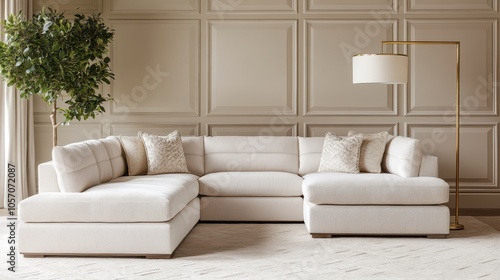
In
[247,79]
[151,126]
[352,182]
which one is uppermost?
[247,79]

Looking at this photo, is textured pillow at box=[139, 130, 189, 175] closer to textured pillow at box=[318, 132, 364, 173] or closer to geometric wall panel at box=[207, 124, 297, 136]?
geometric wall panel at box=[207, 124, 297, 136]

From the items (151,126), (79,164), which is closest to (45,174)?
(79,164)

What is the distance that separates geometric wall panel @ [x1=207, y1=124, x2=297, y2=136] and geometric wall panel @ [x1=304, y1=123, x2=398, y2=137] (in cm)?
16

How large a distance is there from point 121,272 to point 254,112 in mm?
2917

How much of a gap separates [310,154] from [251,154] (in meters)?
0.55

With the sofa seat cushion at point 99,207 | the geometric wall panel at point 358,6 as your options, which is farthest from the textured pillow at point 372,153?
Answer: the sofa seat cushion at point 99,207

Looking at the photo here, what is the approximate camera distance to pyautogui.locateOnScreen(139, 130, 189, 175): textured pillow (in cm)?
548

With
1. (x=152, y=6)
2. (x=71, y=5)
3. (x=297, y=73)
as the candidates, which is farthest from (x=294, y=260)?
(x=71, y=5)

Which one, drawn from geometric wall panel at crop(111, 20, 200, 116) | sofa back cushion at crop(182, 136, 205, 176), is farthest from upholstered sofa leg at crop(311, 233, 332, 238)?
geometric wall panel at crop(111, 20, 200, 116)

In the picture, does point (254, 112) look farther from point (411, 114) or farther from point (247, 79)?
point (411, 114)

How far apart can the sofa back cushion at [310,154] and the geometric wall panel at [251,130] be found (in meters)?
0.41

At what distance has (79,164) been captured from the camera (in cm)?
438

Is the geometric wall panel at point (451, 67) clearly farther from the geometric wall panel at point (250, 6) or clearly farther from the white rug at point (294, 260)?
the white rug at point (294, 260)

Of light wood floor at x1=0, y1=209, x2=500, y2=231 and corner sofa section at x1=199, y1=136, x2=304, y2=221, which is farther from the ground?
corner sofa section at x1=199, y1=136, x2=304, y2=221
